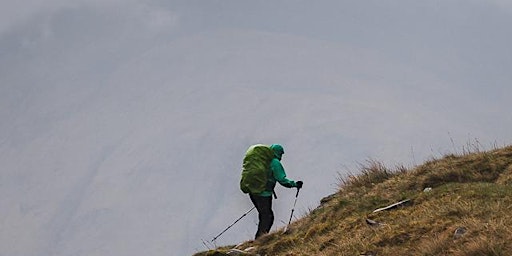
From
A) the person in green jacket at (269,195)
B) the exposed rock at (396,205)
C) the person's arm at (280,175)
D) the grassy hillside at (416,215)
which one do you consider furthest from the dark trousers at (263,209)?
the exposed rock at (396,205)

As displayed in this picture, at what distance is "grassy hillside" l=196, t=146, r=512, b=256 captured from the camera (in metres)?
11.5

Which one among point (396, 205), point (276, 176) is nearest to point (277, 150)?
point (276, 176)

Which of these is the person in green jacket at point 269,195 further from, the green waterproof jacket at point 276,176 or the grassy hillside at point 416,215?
the grassy hillside at point 416,215

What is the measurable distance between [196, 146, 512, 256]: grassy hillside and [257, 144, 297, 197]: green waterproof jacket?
3.12 feet

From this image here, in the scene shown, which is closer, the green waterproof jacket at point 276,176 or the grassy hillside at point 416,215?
the grassy hillside at point 416,215

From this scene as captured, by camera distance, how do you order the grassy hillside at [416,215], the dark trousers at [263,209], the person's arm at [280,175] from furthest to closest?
the dark trousers at [263,209] → the person's arm at [280,175] → the grassy hillside at [416,215]

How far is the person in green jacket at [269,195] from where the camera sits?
18.7 m

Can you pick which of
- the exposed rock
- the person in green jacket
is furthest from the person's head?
the exposed rock

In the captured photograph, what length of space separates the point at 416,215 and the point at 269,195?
234 inches

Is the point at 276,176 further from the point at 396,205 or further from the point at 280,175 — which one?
the point at 396,205

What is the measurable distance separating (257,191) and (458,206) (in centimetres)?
654

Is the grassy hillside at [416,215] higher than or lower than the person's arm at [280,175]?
lower

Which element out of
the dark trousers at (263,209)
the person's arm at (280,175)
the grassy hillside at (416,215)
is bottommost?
the grassy hillside at (416,215)

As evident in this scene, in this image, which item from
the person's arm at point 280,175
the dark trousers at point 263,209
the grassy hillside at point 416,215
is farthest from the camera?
the dark trousers at point 263,209
